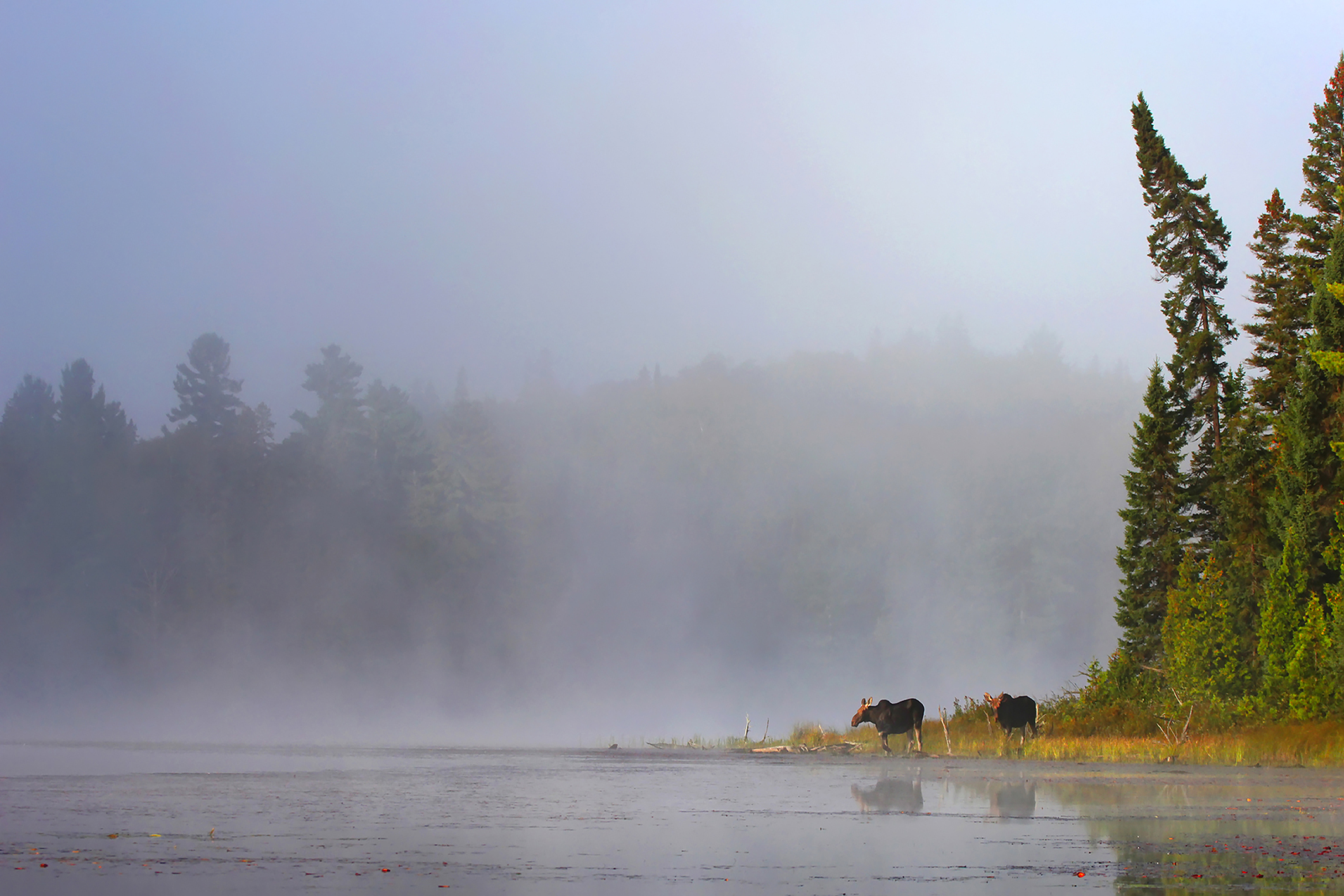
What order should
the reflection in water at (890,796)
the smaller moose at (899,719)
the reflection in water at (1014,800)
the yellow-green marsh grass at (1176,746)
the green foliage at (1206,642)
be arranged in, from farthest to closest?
the green foliage at (1206,642) < the smaller moose at (899,719) < the yellow-green marsh grass at (1176,746) < the reflection in water at (890,796) < the reflection in water at (1014,800)

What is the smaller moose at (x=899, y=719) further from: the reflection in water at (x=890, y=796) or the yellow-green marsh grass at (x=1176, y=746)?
the reflection in water at (x=890, y=796)

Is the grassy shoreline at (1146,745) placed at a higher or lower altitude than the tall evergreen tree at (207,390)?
lower

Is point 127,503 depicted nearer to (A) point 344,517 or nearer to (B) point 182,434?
(B) point 182,434

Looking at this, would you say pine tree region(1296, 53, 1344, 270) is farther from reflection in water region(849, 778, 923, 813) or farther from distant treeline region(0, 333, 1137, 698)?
distant treeline region(0, 333, 1137, 698)

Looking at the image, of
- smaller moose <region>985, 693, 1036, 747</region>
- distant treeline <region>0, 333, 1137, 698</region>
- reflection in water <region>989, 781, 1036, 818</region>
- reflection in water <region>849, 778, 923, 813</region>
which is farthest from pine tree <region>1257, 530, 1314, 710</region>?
distant treeline <region>0, 333, 1137, 698</region>

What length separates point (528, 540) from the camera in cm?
11906

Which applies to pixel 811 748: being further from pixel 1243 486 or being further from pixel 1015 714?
pixel 1243 486

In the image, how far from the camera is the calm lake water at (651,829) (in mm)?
11625

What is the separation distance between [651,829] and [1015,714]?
23.6m

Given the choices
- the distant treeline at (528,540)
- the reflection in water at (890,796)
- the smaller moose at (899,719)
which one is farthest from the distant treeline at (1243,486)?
the distant treeline at (528,540)

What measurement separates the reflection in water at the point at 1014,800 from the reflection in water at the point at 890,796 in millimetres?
1254

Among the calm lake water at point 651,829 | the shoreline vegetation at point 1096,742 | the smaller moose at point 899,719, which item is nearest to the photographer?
the calm lake water at point 651,829

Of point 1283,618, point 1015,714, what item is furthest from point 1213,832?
point 1283,618

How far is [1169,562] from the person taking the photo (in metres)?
48.8
